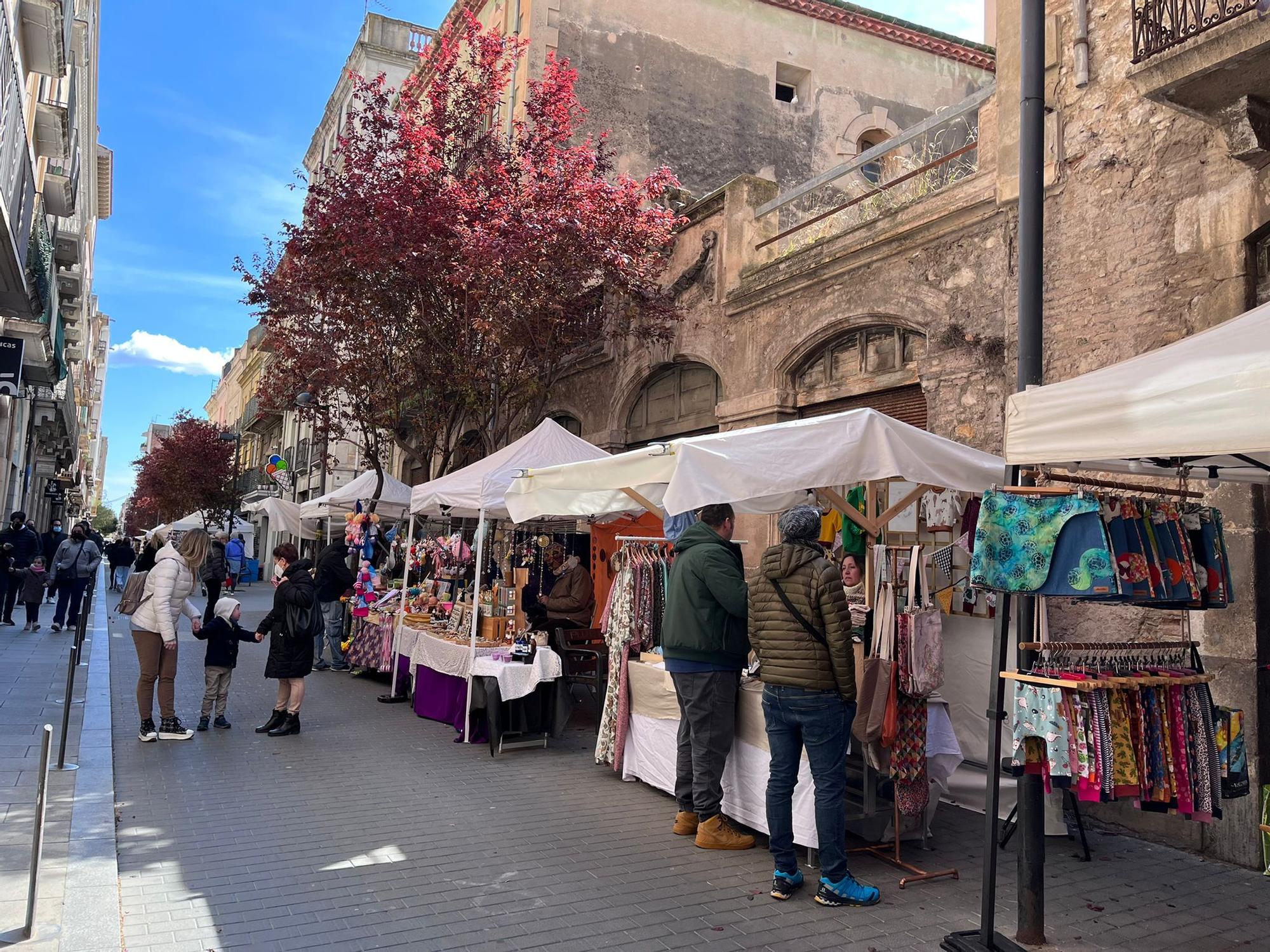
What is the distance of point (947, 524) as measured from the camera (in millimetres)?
7359

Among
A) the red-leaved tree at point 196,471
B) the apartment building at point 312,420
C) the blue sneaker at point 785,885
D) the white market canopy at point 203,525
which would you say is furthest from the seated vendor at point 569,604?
the red-leaved tree at point 196,471

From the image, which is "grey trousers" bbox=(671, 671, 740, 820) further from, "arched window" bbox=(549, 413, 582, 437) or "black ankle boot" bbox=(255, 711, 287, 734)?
"arched window" bbox=(549, 413, 582, 437)

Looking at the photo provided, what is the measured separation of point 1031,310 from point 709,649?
259cm

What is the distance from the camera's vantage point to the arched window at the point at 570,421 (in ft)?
50.2

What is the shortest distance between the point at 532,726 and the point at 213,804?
2810mm

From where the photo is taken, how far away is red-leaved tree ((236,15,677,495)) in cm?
1200

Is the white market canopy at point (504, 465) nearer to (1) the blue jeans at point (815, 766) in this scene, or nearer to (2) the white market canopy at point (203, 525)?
(1) the blue jeans at point (815, 766)

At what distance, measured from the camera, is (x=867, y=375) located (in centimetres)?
953

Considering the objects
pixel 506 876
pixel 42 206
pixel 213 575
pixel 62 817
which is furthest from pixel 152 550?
pixel 506 876

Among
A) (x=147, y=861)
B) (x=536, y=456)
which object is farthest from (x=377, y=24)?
(x=147, y=861)

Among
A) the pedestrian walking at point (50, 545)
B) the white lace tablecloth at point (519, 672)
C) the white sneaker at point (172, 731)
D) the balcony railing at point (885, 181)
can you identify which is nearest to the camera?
the white lace tablecloth at point (519, 672)

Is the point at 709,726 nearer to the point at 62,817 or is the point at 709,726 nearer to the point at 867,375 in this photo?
the point at 62,817

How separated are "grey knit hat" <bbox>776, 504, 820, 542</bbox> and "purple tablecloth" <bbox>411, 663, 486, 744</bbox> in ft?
14.4

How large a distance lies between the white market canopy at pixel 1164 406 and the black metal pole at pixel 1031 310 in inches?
19.3
